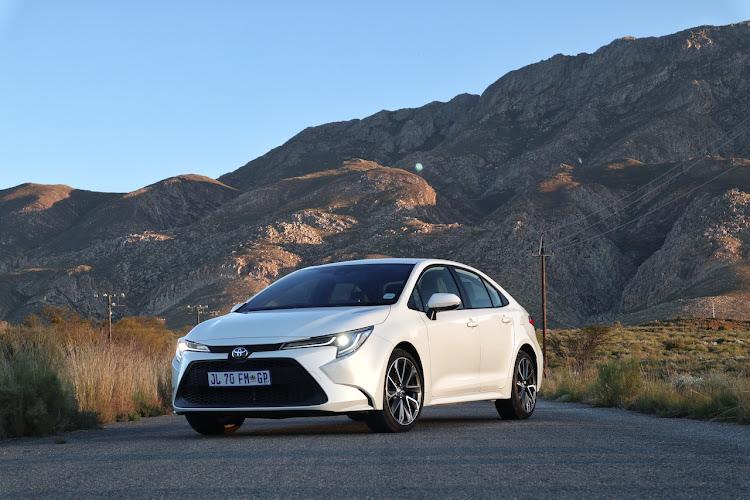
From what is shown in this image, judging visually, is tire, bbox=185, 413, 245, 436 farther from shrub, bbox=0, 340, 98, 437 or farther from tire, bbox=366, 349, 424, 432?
shrub, bbox=0, 340, 98, 437

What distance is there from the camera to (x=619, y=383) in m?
15.2

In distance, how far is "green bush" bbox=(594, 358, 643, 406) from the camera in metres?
15.1

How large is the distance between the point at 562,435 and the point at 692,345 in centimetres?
5690

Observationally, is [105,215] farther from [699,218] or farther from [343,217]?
[699,218]

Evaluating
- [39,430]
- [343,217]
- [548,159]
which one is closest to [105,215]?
[343,217]

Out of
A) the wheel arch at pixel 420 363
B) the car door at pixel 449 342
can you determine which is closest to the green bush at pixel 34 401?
the wheel arch at pixel 420 363

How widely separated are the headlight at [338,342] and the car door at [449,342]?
115 cm

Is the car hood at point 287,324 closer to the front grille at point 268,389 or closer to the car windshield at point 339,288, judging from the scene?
the front grille at point 268,389

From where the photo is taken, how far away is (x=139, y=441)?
29.3ft

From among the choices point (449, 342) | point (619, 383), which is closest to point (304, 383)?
point (449, 342)

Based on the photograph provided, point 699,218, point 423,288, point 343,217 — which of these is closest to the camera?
point 423,288

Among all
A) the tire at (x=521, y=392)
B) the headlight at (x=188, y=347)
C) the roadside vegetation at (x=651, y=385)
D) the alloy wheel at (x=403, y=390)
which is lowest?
the roadside vegetation at (x=651, y=385)

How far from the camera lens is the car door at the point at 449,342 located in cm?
938

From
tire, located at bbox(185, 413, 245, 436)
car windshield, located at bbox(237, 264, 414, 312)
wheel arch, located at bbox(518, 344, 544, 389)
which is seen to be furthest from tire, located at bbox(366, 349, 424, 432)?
wheel arch, located at bbox(518, 344, 544, 389)
